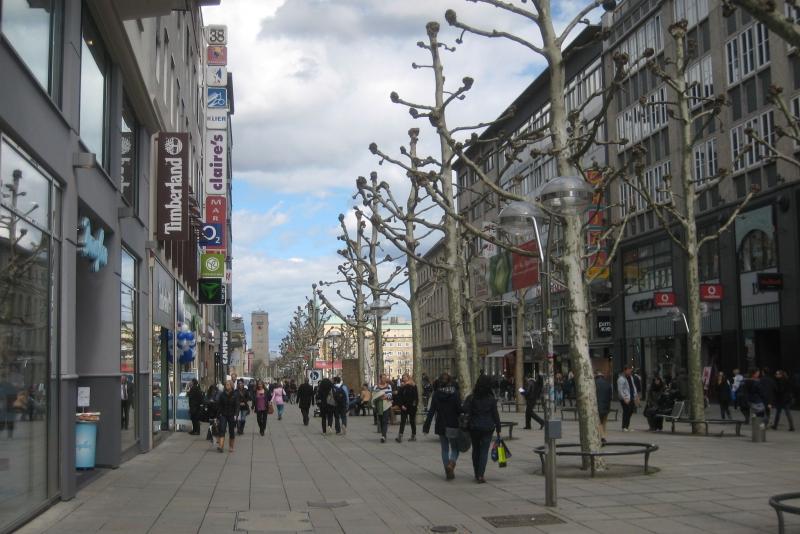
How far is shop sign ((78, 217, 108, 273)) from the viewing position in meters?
14.2

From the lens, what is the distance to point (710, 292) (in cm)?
3609

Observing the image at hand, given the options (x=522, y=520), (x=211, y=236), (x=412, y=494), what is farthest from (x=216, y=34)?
(x=522, y=520)

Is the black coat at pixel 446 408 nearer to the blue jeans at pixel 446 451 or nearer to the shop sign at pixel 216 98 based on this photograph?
the blue jeans at pixel 446 451

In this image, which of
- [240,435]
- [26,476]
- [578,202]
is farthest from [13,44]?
[240,435]

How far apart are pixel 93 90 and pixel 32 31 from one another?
4.66 meters

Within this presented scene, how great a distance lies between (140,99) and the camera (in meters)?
19.5

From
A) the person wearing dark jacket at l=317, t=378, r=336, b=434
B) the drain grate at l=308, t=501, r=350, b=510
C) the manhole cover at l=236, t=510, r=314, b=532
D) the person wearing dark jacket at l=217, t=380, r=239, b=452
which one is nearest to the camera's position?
the manhole cover at l=236, t=510, r=314, b=532

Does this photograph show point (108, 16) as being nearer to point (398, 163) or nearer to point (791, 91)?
point (398, 163)

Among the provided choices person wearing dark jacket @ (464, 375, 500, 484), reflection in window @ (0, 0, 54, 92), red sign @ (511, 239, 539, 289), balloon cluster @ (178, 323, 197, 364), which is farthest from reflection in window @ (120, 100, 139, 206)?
balloon cluster @ (178, 323, 197, 364)

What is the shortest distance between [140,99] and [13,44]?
9638 mm

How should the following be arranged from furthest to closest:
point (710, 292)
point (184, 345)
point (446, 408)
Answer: point (710, 292) < point (184, 345) < point (446, 408)

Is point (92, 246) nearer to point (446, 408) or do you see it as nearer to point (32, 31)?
point (32, 31)

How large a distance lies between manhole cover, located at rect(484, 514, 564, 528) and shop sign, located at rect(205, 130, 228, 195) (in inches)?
1582

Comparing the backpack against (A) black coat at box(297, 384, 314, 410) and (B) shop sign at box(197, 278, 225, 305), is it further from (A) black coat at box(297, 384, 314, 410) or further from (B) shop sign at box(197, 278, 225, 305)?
(B) shop sign at box(197, 278, 225, 305)
